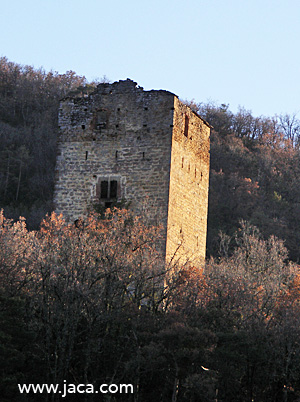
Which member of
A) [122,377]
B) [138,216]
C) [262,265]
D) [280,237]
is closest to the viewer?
[122,377]

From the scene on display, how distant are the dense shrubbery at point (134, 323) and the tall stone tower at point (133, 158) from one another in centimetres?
85

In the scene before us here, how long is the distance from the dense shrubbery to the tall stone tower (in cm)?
85

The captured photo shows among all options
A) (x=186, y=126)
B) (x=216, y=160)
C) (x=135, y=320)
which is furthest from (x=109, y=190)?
(x=216, y=160)

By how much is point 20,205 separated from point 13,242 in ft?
89.4

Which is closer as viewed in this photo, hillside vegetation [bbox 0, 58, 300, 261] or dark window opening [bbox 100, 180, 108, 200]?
dark window opening [bbox 100, 180, 108, 200]

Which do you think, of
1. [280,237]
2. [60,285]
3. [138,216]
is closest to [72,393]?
[60,285]

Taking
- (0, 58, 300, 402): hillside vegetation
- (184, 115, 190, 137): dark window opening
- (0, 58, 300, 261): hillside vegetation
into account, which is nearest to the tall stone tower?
(184, 115, 190, 137): dark window opening

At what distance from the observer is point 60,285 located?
72.1 ft

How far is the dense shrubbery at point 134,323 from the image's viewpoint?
19.5 m

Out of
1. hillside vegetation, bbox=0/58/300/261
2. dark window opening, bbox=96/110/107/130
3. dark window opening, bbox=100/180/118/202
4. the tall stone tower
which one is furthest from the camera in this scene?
hillside vegetation, bbox=0/58/300/261

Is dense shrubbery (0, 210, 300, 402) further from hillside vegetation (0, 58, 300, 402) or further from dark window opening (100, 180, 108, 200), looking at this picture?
dark window opening (100, 180, 108, 200)

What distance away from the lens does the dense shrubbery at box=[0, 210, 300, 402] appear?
19531 millimetres

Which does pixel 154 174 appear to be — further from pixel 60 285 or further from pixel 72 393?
pixel 72 393

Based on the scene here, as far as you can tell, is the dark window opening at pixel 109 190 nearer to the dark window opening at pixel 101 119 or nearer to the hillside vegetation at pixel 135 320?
the hillside vegetation at pixel 135 320
